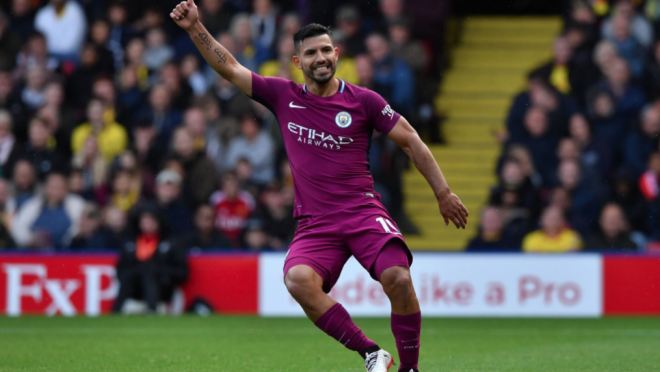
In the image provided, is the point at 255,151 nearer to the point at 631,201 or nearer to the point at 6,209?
the point at 6,209

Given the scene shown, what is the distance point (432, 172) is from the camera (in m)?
6.16

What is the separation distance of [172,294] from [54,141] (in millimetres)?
3502

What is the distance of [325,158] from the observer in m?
6.23

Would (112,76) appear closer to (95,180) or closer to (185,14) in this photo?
(95,180)

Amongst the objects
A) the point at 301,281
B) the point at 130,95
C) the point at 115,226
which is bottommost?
the point at 301,281

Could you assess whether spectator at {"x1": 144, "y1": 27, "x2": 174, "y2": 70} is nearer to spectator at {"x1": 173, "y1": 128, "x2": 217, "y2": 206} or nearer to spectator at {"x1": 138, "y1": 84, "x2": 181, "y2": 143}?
spectator at {"x1": 138, "y1": 84, "x2": 181, "y2": 143}

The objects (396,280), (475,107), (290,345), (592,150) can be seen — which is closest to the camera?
(396,280)

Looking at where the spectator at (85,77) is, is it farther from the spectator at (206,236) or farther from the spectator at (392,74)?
the spectator at (392,74)

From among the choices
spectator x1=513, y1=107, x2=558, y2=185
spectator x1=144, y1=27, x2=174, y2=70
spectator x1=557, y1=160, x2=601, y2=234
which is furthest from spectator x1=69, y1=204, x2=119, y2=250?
spectator x1=557, y1=160, x2=601, y2=234

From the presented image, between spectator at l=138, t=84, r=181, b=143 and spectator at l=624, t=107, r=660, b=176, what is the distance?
6.32m

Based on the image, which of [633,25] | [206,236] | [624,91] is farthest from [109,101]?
[633,25]

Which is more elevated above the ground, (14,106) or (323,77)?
→ (14,106)

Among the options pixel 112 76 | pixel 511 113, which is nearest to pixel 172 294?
pixel 112 76

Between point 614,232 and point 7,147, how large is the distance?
8.43 meters
